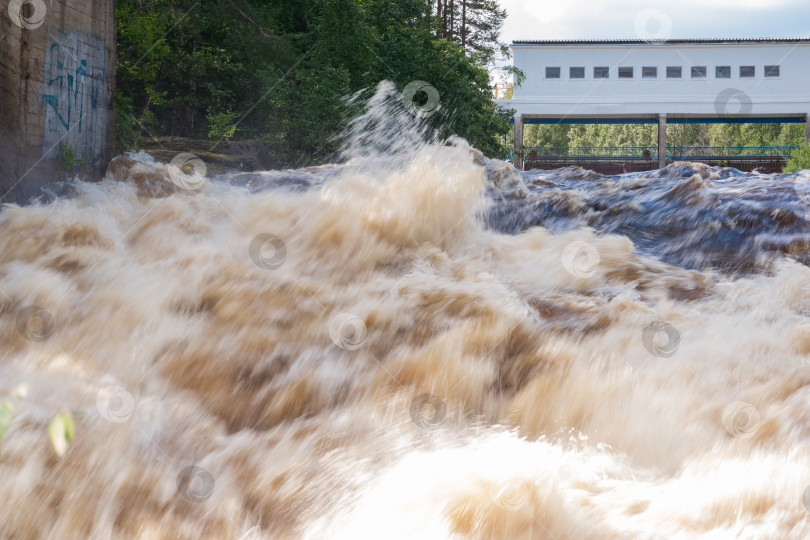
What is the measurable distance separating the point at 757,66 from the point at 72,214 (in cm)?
3059

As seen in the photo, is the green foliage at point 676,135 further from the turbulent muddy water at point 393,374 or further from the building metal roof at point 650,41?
the turbulent muddy water at point 393,374

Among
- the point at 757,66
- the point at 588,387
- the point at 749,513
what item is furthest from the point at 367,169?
the point at 757,66

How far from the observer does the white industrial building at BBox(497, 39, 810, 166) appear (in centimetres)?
2811

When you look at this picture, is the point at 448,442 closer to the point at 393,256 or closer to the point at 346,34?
the point at 393,256

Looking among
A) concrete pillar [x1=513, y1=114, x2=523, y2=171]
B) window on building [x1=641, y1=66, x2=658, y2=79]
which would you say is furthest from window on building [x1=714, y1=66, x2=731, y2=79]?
concrete pillar [x1=513, y1=114, x2=523, y2=171]

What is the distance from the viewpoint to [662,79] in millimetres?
28422

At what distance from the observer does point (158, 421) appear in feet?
8.06

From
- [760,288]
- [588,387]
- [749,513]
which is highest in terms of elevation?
[760,288]

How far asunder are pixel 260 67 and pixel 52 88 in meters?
8.31

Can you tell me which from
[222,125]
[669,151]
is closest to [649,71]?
[669,151]

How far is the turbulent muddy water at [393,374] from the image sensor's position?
6.49 feet

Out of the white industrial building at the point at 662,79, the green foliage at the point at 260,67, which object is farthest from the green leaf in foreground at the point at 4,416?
the white industrial building at the point at 662,79

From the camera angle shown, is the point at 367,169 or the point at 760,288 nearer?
the point at 760,288

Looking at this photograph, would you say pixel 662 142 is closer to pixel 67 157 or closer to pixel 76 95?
pixel 76 95
